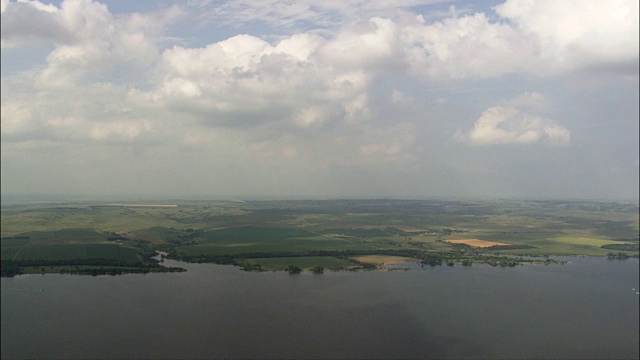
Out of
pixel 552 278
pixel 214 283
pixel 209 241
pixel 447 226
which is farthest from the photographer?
pixel 447 226

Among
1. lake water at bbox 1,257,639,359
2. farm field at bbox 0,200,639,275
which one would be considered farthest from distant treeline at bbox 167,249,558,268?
lake water at bbox 1,257,639,359

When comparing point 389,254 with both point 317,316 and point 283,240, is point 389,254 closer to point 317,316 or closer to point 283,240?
point 283,240

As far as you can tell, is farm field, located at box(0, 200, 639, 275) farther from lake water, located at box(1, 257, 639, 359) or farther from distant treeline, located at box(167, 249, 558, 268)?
lake water, located at box(1, 257, 639, 359)

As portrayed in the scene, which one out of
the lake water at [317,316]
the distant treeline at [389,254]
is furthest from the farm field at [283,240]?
the lake water at [317,316]

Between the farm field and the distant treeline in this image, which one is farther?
the distant treeline

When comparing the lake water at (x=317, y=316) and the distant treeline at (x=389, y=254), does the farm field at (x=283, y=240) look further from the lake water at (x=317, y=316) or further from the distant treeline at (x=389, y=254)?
the lake water at (x=317, y=316)

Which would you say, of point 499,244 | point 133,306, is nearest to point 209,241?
point 133,306

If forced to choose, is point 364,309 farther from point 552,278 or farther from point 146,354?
point 552,278
